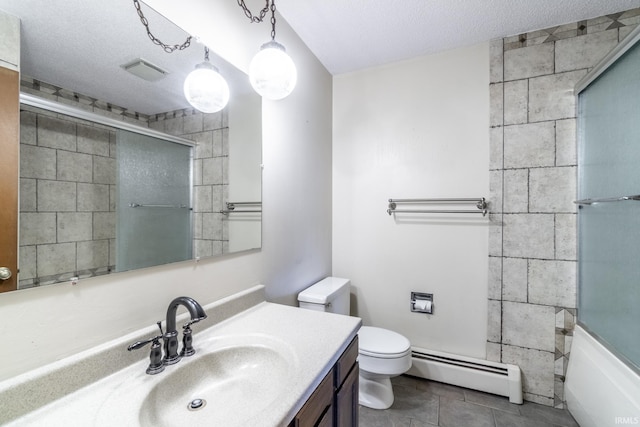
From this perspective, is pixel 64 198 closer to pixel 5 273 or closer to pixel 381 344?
pixel 5 273

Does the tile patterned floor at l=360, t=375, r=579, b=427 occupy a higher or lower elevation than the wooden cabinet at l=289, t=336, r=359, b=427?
lower

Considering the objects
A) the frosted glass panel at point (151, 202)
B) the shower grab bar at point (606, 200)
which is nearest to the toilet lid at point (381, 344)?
the frosted glass panel at point (151, 202)

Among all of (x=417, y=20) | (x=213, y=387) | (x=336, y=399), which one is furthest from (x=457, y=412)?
(x=417, y=20)

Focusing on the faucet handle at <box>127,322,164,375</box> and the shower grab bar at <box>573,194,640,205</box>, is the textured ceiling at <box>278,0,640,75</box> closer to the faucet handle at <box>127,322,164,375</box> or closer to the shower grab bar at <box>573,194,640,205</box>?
the shower grab bar at <box>573,194,640,205</box>

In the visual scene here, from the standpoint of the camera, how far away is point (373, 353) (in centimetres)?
161

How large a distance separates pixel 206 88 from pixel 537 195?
6.77ft

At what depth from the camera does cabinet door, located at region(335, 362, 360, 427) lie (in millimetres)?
993

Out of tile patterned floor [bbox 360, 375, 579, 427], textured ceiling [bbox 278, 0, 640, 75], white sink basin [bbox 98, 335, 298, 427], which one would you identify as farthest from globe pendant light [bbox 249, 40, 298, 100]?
tile patterned floor [bbox 360, 375, 579, 427]

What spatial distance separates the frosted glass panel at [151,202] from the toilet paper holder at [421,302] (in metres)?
1.69

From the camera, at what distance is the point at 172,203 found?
100cm

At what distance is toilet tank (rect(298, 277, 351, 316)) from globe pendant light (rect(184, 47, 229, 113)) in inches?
46.7

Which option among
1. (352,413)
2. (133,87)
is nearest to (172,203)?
(133,87)

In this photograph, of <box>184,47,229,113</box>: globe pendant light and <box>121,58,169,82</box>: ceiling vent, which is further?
<box>184,47,229,113</box>: globe pendant light

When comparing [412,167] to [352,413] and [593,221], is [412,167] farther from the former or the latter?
[352,413]
